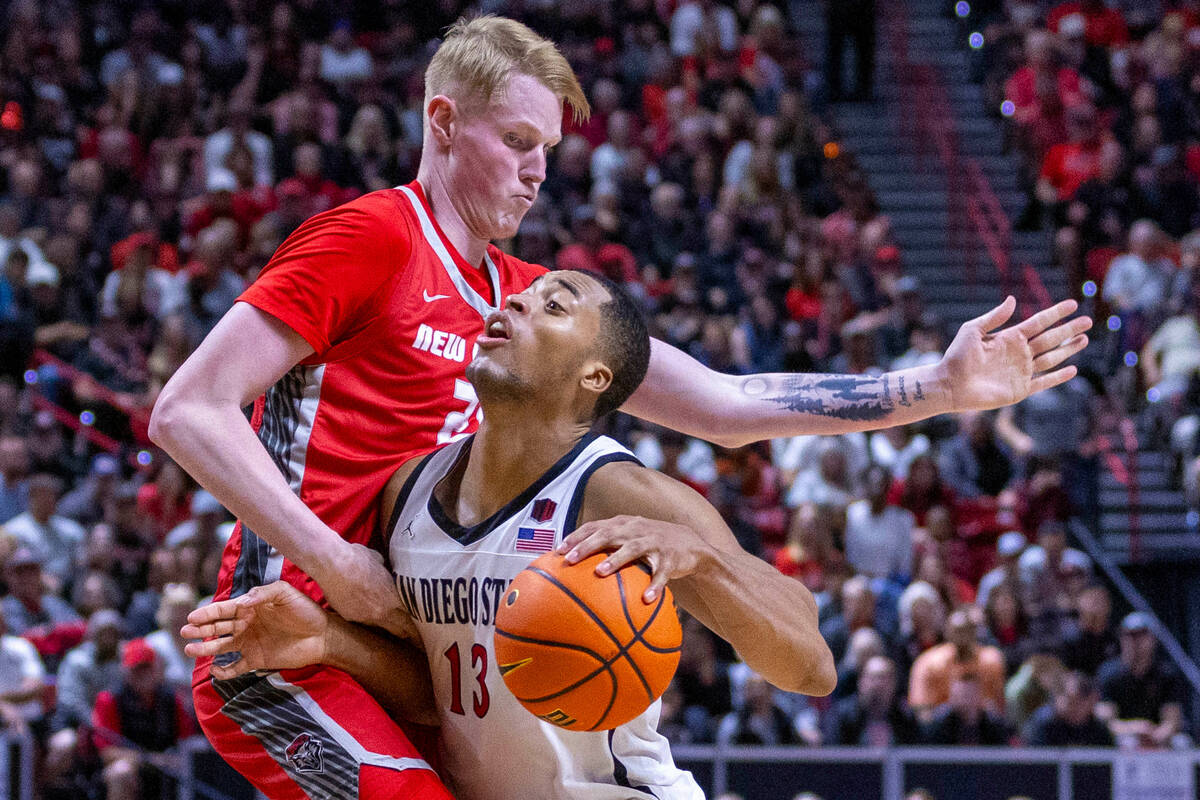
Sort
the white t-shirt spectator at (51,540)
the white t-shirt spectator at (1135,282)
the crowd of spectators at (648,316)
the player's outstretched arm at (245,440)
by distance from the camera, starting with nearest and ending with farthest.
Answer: the player's outstretched arm at (245,440) < the crowd of spectators at (648,316) < the white t-shirt spectator at (51,540) < the white t-shirt spectator at (1135,282)

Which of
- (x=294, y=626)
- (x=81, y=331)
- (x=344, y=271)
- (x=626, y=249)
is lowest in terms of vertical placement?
(x=294, y=626)

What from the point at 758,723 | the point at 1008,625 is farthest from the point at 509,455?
the point at 1008,625

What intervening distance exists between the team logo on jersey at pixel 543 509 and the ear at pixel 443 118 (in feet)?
3.62

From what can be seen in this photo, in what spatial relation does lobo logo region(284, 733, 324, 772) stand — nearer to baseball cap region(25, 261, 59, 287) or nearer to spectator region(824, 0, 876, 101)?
baseball cap region(25, 261, 59, 287)

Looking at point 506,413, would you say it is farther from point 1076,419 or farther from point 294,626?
point 1076,419

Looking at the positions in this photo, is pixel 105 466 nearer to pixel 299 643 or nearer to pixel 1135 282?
pixel 299 643

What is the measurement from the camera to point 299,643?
3520mm

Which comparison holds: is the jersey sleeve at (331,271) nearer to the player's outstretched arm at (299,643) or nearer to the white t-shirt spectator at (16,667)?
the player's outstretched arm at (299,643)

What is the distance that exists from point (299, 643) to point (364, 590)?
0.19 metres

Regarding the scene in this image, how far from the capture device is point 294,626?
3500 millimetres

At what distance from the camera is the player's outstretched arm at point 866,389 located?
414cm

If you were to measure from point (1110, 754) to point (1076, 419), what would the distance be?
173 inches

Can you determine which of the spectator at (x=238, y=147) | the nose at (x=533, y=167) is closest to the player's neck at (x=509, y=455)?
the nose at (x=533, y=167)

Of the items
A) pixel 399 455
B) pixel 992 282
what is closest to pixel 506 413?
pixel 399 455
